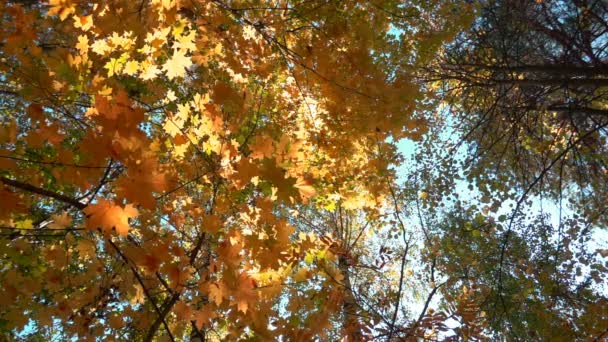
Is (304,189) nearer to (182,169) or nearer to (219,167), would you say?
(219,167)

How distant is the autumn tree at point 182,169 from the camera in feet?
4.78

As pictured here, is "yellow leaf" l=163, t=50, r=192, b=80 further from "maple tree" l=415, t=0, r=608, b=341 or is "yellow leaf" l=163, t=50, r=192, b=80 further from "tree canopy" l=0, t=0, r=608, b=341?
"maple tree" l=415, t=0, r=608, b=341

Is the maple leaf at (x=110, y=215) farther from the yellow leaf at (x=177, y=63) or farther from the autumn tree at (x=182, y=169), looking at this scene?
the yellow leaf at (x=177, y=63)

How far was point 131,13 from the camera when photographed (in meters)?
2.28

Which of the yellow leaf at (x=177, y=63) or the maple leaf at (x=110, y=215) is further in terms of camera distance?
the yellow leaf at (x=177, y=63)

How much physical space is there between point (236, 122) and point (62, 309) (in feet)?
4.63

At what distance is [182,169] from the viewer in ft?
8.96

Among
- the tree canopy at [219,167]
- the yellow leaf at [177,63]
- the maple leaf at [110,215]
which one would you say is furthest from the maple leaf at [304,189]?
the yellow leaf at [177,63]

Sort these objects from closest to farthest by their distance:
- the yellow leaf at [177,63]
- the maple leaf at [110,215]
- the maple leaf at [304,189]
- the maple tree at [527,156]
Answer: the maple leaf at [110,215] → the maple leaf at [304,189] → the yellow leaf at [177,63] → the maple tree at [527,156]

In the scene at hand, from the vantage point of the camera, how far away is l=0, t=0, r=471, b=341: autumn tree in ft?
4.78

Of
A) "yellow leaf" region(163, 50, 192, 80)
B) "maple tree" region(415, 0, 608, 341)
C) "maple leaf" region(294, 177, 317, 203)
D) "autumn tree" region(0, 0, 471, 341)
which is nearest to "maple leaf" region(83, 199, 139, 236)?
"autumn tree" region(0, 0, 471, 341)

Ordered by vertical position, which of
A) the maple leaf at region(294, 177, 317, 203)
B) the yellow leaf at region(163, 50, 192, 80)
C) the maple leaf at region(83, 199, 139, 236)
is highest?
the yellow leaf at region(163, 50, 192, 80)

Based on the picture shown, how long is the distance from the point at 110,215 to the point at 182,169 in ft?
5.04

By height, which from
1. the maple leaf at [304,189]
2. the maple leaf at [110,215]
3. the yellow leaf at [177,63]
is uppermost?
the yellow leaf at [177,63]
